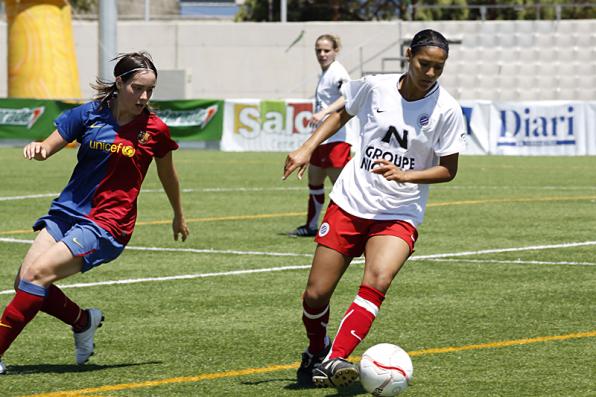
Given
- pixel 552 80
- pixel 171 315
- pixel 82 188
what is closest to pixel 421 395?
pixel 82 188

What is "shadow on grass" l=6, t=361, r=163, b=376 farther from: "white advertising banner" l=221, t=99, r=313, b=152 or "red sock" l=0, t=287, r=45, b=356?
"white advertising banner" l=221, t=99, r=313, b=152

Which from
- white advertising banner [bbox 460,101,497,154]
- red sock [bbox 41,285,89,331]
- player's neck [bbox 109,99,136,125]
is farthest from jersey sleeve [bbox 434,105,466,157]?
white advertising banner [bbox 460,101,497,154]

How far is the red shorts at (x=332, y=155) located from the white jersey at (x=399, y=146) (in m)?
7.69

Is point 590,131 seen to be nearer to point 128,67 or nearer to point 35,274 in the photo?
point 128,67

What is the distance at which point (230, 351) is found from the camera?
7910 millimetres

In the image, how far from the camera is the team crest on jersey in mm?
7406

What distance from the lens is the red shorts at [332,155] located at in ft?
48.3

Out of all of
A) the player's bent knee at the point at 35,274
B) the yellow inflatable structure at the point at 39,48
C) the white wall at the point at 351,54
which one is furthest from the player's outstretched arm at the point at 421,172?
the white wall at the point at 351,54

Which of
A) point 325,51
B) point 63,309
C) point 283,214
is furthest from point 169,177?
point 283,214

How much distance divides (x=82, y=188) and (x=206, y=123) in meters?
28.0

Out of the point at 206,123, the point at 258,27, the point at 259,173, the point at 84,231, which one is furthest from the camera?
the point at 258,27

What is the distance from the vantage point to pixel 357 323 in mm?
6551

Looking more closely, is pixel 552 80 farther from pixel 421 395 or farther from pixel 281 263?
pixel 421 395

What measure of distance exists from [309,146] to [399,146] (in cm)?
50
